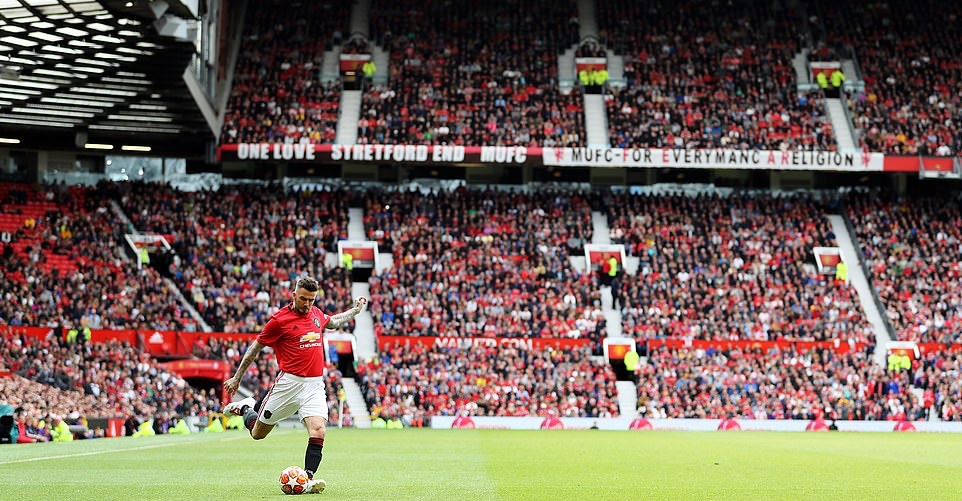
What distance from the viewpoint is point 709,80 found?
58.4m

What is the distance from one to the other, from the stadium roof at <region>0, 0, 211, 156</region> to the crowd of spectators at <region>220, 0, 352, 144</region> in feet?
8.50

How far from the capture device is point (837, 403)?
4491cm

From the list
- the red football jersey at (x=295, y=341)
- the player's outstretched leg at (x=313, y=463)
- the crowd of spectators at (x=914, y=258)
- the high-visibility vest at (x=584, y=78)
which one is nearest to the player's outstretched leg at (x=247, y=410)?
the red football jersey at (x=295, y=341)

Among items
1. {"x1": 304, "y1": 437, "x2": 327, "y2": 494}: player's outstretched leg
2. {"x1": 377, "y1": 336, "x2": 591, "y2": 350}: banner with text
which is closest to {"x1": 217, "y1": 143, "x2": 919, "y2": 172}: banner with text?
{"x1": 377, "y1": 336, "x2": 591, "y2": 350}: banner with text

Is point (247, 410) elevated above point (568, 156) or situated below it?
below

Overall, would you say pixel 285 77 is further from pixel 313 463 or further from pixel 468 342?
pixel 313 463

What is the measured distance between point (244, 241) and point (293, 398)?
134 feet

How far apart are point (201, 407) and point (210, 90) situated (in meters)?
17.5

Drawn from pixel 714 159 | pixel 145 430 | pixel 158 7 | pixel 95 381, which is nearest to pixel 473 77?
pixel 714 159

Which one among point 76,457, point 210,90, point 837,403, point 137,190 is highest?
point 210,90

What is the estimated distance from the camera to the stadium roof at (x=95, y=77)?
34969mm

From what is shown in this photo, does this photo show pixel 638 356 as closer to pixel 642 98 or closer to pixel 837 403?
pixel 837 403

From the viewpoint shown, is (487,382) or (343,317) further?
(487,382)

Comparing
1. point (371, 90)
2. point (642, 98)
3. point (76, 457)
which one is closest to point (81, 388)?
point (76, 457)
